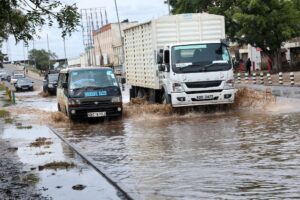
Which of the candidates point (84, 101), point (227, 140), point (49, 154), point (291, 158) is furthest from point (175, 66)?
point (291, 158)

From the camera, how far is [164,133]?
49.5 ft

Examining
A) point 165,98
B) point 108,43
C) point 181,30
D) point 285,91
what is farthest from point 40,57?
point 165,98

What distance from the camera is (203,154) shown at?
10992mm

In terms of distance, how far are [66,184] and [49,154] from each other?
3.58 meters

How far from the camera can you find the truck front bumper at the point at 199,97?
738 inches

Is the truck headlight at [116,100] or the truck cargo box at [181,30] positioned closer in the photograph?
the truck headlight at [116,100]

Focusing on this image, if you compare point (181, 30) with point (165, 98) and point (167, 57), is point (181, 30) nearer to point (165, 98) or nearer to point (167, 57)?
point (167, 57)

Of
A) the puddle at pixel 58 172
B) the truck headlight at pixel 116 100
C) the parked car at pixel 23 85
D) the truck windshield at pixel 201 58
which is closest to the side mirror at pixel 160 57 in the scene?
the truck windshield at pixel 201 58

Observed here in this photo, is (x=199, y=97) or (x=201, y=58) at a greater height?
(x=201, y=58)

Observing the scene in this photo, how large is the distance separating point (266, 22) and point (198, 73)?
33.2m

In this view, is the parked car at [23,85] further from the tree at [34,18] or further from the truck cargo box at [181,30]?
the tree at [34,18]

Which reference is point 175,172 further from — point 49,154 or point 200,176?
point 49,154

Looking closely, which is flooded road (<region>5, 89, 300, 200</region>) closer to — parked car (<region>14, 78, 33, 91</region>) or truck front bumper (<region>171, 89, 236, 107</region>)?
truck front bumper (<region>171, 89, 236, 107</region>)

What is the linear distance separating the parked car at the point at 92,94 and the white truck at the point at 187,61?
1759mm
